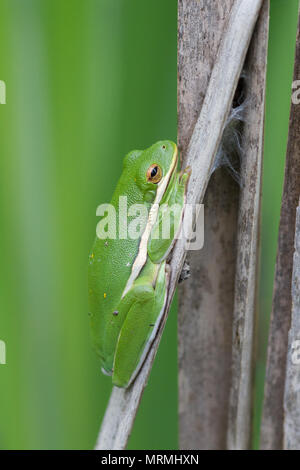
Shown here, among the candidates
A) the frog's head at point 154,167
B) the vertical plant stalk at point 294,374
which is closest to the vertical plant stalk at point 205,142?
the frog's head at point 154,167

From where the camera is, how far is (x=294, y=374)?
1093 mm

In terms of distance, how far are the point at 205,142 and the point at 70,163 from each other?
335 mm

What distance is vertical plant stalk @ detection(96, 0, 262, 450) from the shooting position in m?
0.93

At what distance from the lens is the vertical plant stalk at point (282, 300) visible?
967 millimetres

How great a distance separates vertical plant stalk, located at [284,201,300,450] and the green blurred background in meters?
0.24

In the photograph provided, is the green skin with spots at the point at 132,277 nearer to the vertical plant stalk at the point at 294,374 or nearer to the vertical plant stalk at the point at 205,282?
the vertical plant stalk at the point at 205,282

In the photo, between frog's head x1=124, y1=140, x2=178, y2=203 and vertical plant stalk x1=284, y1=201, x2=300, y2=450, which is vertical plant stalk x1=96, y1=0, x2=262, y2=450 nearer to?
frog's head x1=124, y1=140, x2=178, y2=203

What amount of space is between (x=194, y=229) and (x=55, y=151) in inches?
16.1

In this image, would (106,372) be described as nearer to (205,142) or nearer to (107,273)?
(107,273)

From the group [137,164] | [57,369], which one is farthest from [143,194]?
[57,369]

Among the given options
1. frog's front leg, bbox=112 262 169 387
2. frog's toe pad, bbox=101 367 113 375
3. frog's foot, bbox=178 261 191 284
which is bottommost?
frog's toe pad, bbox=101 367 113 375

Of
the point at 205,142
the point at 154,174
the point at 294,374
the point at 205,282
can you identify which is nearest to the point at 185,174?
the point at 205,142

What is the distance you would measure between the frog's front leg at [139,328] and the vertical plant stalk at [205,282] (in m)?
0.07

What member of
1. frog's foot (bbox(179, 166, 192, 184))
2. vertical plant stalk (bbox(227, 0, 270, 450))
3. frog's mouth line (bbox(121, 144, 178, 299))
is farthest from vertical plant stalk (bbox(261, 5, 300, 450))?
frog's mouth line (bbox(121, 144, 178, 299))
